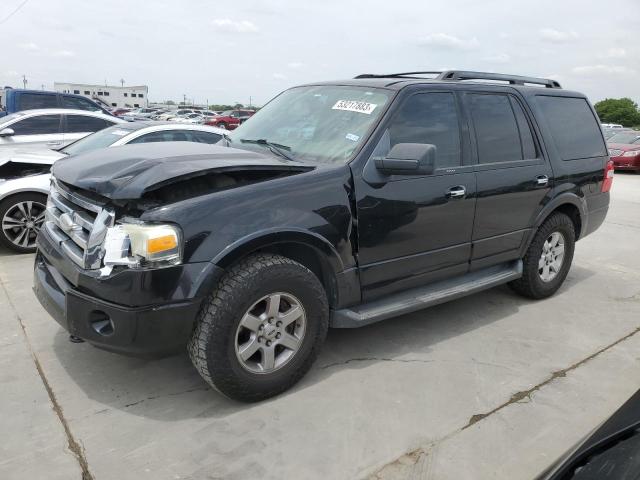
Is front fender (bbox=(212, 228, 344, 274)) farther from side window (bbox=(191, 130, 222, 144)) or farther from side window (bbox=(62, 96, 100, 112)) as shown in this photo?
side window (bbox=(62, 96, 100, 112))

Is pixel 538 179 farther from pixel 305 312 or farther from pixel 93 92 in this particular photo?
pixel 93 92

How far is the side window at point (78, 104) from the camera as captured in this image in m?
12.0

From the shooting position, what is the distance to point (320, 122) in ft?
12.4

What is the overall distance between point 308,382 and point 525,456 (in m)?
1.29

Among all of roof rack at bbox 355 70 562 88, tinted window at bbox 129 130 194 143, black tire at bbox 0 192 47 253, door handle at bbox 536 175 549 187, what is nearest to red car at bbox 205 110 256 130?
tinted window at bbox 129 130 194 143

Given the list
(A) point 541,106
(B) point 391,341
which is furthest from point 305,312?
(A) point 541,106

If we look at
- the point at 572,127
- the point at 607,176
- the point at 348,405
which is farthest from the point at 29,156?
the point at 607,176

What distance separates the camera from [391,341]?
156 inches

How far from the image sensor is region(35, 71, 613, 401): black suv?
2678 millimetres

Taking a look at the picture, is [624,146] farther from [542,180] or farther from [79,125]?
[79,125]

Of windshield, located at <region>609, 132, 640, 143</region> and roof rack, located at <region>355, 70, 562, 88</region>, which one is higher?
windshield, located at <region>609, 132, 640, 143</region>

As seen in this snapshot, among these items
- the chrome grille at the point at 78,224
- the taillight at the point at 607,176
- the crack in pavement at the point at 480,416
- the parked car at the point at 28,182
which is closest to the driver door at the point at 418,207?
the crack in pavement at the point at 480,416

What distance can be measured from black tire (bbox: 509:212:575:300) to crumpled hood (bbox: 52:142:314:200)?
249 centimetres

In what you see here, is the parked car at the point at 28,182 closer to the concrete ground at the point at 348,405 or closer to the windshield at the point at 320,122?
the concrete ground at the point at 348,405
